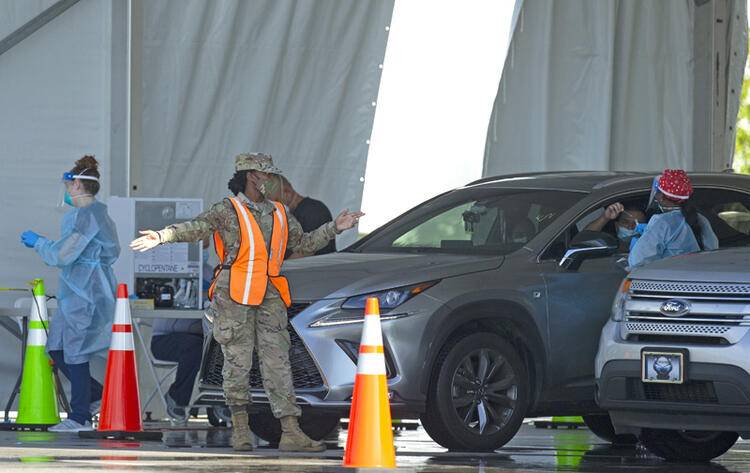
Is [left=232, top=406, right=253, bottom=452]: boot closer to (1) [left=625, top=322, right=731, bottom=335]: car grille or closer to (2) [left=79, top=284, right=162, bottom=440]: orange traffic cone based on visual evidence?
(2) [left=79, top=284, right=162, bottom=440]: orange traffic cone

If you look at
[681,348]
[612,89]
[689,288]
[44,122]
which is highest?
[612,89]

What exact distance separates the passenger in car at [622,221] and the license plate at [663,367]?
1.69 m

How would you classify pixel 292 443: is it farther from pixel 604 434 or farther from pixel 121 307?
pixel 604 434

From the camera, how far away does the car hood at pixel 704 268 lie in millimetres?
9406

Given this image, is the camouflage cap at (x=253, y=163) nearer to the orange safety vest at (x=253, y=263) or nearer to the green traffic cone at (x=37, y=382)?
the orange safety vest at (x=253, y=263)

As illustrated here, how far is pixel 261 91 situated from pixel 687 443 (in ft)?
19.5

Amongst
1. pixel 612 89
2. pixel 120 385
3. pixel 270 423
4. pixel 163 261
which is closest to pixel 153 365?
pixel 163 261

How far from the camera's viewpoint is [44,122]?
47.3 ft

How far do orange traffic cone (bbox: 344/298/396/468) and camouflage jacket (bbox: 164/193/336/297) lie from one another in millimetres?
1317

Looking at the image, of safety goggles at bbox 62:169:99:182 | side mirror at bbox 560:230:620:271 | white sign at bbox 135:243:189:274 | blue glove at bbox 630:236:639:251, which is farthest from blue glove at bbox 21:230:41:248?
blue glove at bbox 630:236:639:251

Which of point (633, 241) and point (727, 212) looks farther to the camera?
point (727, 212)

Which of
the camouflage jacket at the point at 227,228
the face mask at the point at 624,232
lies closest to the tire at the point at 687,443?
the face mask at the point at 624,232

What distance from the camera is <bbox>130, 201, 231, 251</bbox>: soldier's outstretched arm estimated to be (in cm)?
1008

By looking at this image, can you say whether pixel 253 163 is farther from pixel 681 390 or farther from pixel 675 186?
pixel 681 390
